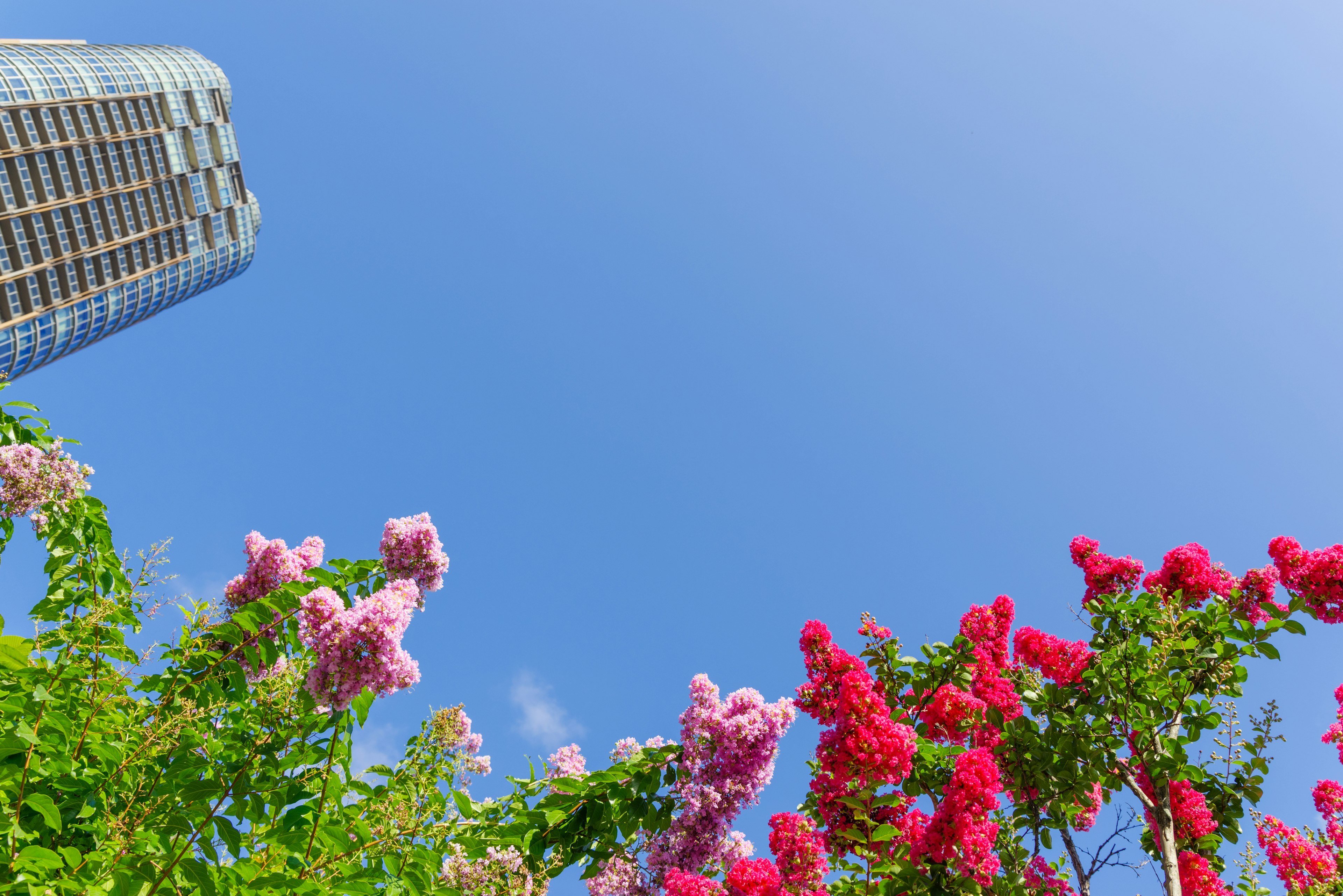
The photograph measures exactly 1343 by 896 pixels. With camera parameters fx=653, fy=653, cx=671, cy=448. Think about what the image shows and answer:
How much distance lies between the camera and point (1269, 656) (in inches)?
262

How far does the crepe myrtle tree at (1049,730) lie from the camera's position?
5.13 m

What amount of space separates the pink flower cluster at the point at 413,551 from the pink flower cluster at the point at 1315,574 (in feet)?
28.6

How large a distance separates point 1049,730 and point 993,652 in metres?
0.92

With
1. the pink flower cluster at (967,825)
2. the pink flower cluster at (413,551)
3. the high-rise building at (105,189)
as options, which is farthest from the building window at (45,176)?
the pink flower cluster at (967,825)

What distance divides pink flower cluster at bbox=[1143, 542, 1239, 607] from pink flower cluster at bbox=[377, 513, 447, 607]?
25.6ft

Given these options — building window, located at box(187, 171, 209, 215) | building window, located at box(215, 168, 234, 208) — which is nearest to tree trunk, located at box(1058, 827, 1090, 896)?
building window, located at box(187, 171, 209, 215)

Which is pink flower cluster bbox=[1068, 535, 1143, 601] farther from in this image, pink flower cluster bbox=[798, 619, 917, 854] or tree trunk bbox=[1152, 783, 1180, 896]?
pink flower cluster bbox=[798, 619, 917, 854]

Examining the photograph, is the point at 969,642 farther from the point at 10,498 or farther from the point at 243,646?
the point at 10,498

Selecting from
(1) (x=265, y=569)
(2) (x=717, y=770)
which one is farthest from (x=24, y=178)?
(2) (x=717, y=770)

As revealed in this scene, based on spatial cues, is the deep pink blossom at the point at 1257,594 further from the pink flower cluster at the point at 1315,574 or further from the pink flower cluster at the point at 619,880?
the pink flower cluster at the point at 619,880

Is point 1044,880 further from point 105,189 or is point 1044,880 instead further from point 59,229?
point 105,189

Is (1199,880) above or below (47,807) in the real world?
above

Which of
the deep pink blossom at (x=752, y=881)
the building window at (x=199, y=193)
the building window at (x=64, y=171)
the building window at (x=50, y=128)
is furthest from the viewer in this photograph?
the building window at (x=199, y=193)

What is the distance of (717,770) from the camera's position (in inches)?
222
